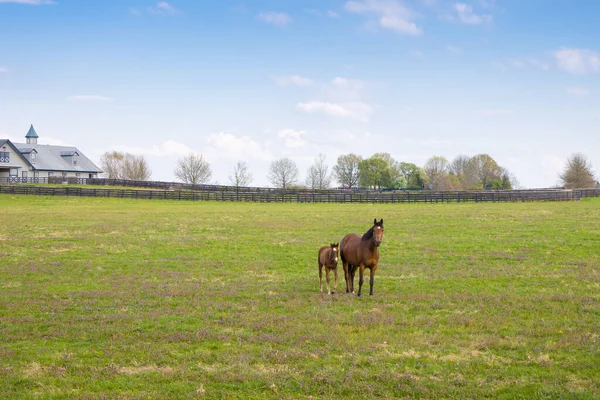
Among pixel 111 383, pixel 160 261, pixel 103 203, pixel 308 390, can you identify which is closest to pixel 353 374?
pixel 308 390

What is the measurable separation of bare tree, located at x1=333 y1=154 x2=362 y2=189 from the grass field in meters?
105

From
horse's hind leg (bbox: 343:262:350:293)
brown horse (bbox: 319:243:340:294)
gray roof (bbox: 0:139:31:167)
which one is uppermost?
gray roof (bbox: 0:139:31:167)

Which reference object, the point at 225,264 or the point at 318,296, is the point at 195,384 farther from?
the point at 225,264

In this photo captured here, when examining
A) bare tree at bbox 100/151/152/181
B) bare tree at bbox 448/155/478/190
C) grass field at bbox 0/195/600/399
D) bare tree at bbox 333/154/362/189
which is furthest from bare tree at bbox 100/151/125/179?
grass field at bbox 0/195/600/399

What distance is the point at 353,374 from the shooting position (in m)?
8.67

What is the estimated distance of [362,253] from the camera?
1478 cm

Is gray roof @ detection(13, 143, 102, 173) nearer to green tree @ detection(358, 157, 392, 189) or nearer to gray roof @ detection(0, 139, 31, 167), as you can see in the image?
gray roof @ detection(0, 139, 31, 167)

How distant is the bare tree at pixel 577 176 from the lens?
99.6 m

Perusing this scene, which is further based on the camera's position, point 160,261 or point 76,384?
point 160,261

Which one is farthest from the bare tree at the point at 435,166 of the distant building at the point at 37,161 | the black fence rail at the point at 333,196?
the distant building at the point at 37,161

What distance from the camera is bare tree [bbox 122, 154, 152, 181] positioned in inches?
5310

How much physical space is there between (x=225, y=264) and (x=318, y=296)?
6876 mm

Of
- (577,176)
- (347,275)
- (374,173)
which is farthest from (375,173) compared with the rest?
(347,275)

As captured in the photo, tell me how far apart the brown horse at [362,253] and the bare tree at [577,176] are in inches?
3821
